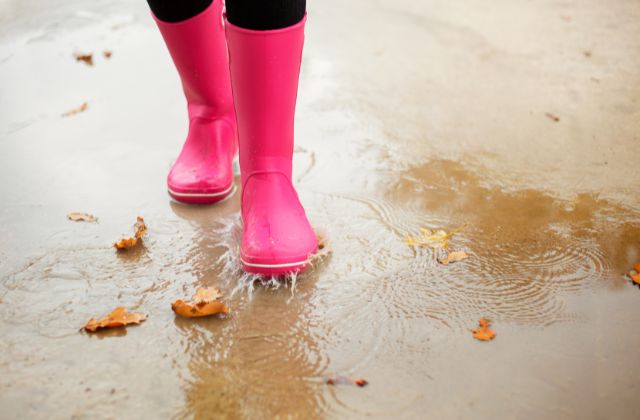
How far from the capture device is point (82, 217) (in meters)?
1.92

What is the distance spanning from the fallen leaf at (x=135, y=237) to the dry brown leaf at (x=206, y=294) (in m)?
0.29

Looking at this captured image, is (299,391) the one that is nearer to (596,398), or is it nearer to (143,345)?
(143,345)

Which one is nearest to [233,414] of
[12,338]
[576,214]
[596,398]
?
[12,338]

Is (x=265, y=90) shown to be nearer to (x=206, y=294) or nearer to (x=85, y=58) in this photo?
(x=206, y=294)

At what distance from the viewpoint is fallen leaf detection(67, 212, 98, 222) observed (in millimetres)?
1920

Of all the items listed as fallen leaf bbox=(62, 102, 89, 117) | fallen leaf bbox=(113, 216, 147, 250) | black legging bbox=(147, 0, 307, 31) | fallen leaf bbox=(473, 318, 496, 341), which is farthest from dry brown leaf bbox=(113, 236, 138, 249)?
fallen leaf bbox=(62, 102, 89, 117)

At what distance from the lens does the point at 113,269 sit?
1700 millimetres

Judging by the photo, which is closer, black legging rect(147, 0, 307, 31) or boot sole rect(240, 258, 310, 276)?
black legging rect(147, 0, 307, 31)

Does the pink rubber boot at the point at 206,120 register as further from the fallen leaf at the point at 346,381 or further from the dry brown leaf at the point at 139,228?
the fallen leaf at the point at 346,381

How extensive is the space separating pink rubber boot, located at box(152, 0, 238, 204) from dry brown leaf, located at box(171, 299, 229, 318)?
1.83 ft

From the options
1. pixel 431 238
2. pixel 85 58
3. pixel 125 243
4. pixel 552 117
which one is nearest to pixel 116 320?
pixel 125 243

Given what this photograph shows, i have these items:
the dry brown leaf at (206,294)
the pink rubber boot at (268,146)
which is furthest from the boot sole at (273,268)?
the dry brown leaf at (206,294)

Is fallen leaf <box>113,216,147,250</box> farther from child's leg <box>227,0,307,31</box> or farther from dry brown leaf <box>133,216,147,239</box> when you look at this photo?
child's leg <box>227,0,307,31</box>

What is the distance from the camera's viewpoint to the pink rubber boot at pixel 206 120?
6.15 ft
